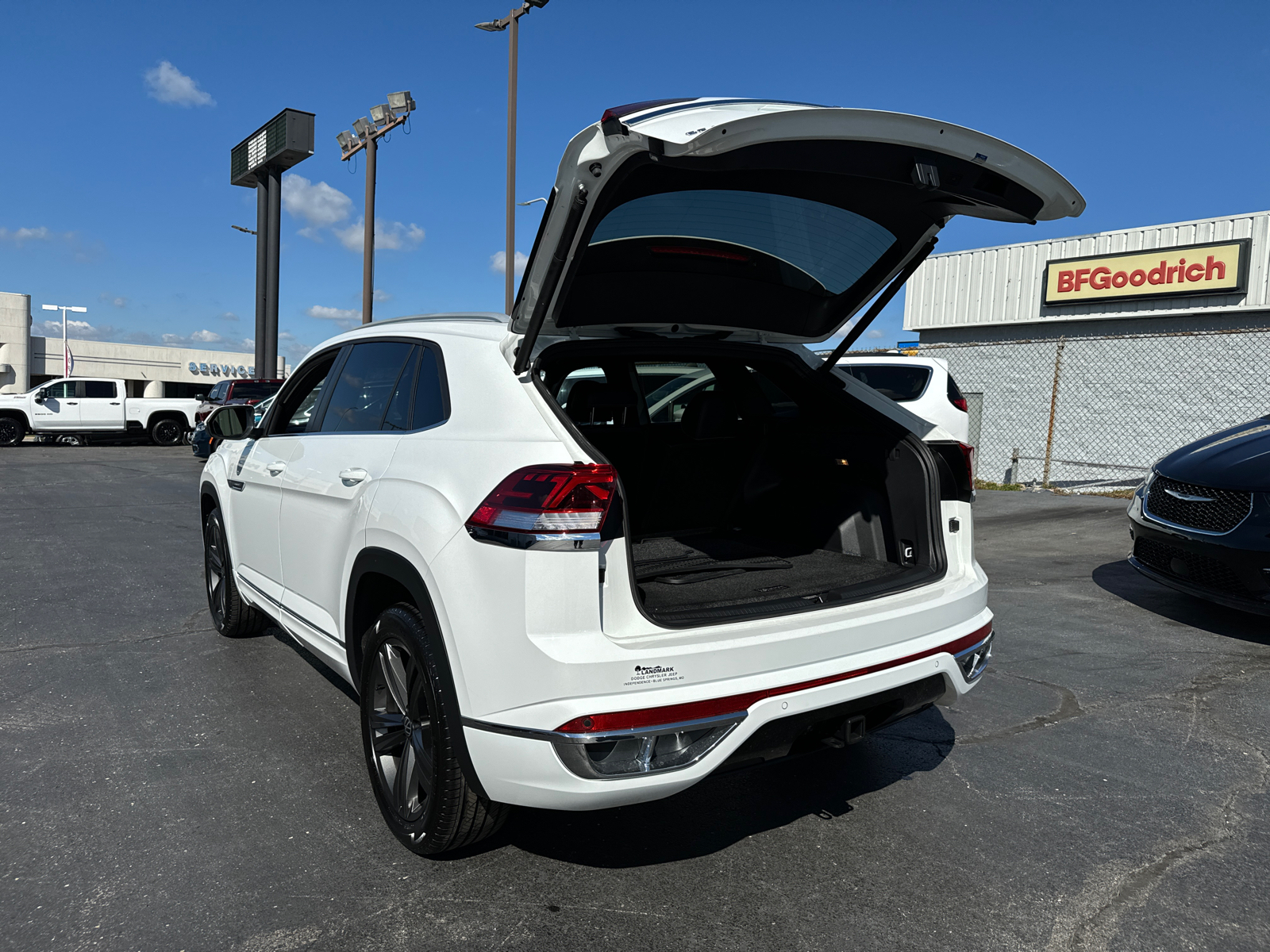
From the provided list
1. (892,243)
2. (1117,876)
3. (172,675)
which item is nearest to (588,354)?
(892,243)

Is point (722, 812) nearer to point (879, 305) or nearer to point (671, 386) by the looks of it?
point (879, 305)

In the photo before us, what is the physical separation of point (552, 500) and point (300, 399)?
2.50 metres

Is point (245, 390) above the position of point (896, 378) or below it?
below

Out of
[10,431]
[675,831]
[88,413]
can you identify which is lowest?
[10,431]

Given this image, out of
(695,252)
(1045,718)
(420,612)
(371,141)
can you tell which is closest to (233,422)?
(420,612)

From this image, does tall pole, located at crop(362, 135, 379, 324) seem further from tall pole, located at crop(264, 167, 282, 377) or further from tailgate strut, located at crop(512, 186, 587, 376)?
tailgate strut, located at crop(512, 186, 587, 376)

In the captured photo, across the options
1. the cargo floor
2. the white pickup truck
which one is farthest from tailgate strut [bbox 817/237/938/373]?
the white pickup truck

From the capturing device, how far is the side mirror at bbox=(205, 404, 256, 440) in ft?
15.3

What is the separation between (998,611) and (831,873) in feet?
12.2

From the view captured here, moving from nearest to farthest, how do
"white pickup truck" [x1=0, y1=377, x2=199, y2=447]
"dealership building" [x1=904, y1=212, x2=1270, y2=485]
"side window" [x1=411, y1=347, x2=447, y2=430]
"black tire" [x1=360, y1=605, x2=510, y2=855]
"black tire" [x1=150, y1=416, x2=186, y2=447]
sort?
"black tire" [x1=360, y1=605, x2=510, y2=855]
"side window" [x1=411, y1=347, x2=447, y2=430]
"dealership building" [x1=904, y1=212, x2=1270, y2=485]
"white pickup truck" [x1=0, y1=377, x2=199, y2=447]
"black tire" [x1=150, y1=416, x2=186, y2=447]

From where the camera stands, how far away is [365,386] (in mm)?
3570

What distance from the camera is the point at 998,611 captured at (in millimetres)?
6008

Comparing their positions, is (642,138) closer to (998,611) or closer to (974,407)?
(998,611)

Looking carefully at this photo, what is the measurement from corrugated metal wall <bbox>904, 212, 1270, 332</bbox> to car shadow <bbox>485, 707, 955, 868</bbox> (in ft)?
47.8
